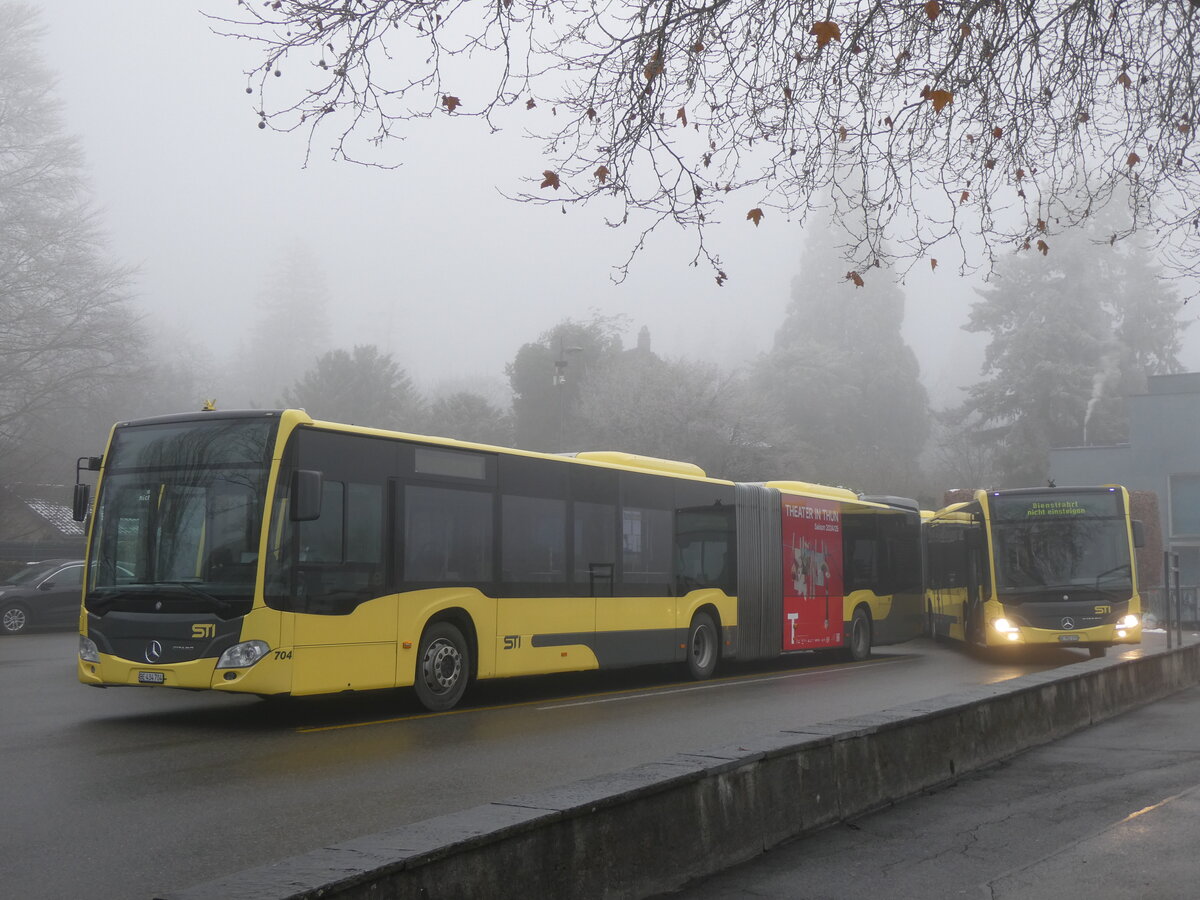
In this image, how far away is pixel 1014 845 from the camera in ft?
22.4

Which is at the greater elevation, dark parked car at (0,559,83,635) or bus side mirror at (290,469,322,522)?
bus side mirror at (290,469,322,522)

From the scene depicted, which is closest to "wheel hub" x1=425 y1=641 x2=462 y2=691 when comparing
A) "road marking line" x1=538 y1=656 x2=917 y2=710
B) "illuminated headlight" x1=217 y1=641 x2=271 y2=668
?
"road marking line" x1=538 y1=656 x2=917 y2=710

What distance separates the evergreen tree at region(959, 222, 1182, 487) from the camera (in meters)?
71.2

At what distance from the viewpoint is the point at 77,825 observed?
7.27 m

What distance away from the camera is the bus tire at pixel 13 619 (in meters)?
27.7

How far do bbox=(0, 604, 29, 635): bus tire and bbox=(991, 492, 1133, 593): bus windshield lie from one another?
19835 mm

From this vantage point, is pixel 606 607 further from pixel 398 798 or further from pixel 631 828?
pixel 631 828

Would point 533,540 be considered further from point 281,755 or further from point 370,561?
point 281,755

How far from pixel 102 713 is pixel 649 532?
24.5ft

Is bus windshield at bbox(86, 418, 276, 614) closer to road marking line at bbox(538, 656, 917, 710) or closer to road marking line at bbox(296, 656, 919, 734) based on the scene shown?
road marking line at bbox(296, 656, 919, 734)

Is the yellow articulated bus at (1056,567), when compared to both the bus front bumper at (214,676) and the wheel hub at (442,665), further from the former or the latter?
the bus front bumper at (214,676)

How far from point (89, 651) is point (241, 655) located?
168 centimetres

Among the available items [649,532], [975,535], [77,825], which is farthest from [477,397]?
[77,825]

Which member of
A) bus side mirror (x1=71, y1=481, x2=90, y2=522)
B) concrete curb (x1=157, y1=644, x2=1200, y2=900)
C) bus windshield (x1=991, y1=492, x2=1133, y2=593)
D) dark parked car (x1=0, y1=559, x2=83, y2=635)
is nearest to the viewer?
concrete curb (x1=157, y1=644, x2=1200, y2=900)
